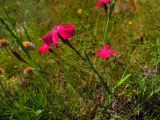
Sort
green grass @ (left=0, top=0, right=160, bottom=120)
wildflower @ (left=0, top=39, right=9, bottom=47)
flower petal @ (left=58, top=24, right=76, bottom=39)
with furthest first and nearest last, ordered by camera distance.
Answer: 1. wildflower @ (left=0, top=39, right=9, bottom=47)
2. green grass @ (left=0, top=0, right=160, bottom=120)
3. flower petal @ (left=58, top=24, right=76, bottom=39)

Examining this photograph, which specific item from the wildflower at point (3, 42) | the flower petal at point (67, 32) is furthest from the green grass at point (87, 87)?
the flower petal at point (67, 32)

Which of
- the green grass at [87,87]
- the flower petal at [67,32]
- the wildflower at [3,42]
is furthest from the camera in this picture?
the wildflower at [3,42]

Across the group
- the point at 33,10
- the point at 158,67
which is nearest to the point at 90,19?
the point at 33,10

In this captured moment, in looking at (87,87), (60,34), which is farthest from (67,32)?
(87,87)

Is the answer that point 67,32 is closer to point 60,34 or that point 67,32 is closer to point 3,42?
point 60,34

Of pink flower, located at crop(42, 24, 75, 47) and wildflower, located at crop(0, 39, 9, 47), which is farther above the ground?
wildflower, located at crop(0, 39, 9, 47)

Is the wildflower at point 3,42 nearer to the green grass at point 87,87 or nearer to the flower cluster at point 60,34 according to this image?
the green grass at point 87,87

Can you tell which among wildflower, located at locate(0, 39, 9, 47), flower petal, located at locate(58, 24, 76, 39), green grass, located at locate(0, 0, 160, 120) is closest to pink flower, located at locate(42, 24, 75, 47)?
flower petal, located at locate(58, 24, 76, 39)

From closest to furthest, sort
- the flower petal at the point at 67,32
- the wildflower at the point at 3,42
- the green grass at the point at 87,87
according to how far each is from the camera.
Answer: the flower petal at the point at 67,32 < the green grass at the point at 87,87 < the wildflower at the point at 3,42

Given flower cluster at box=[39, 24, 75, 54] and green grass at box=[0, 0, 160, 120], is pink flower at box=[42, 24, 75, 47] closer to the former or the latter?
flower cluster at box=[39, 24, 75, 54]

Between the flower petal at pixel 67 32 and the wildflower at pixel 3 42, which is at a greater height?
the wildflower at pixel 3 42

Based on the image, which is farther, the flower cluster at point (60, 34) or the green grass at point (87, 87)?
the green grass at point (87, 87)

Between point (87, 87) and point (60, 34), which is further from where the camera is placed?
point (87, 87)
